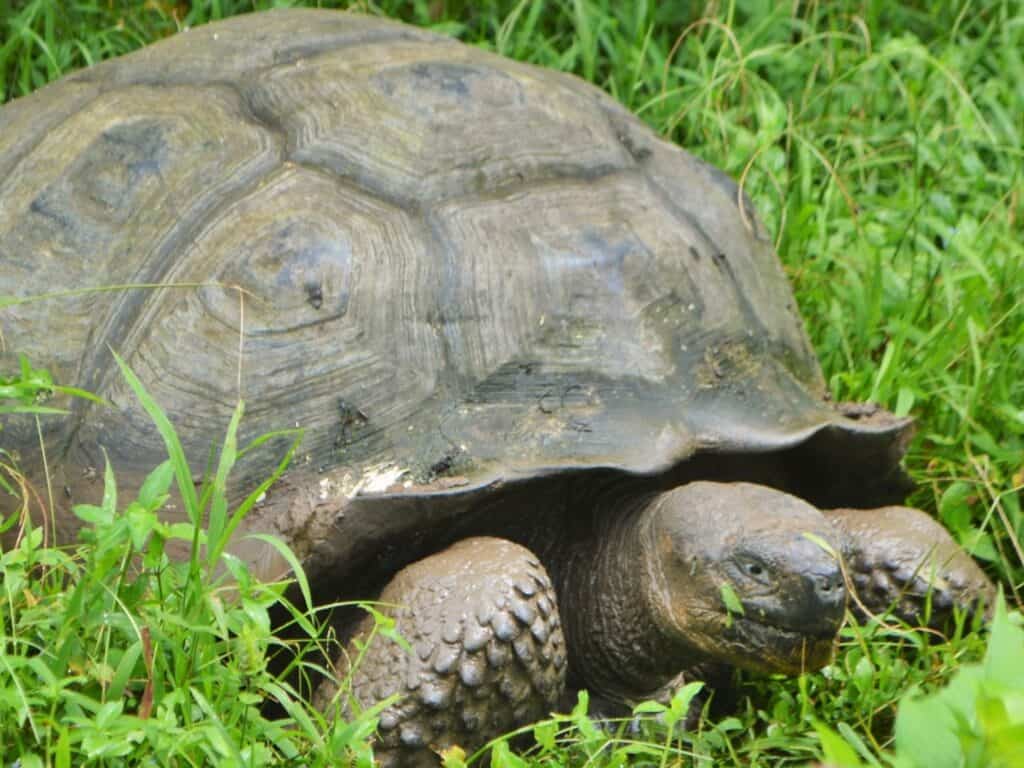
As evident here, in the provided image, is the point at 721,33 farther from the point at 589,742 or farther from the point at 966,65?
the point at 589,742

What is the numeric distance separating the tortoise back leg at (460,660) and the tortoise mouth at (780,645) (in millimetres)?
355

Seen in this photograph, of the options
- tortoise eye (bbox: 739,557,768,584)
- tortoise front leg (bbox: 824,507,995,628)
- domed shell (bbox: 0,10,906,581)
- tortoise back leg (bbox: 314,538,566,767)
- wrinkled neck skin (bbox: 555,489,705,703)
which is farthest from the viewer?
tortoise front leg (bbox: 824,507,995,628)

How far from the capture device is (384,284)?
10.5ft

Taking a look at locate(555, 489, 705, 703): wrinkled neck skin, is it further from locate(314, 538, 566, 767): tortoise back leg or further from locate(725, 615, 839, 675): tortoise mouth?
locate(314, 538, 566, 767): tortoise back leg

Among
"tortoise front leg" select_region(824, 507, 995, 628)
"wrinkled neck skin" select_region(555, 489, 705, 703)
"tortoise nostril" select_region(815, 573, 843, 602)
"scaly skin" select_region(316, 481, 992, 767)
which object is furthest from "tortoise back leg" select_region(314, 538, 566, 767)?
"tortoise front leg" select_region(824, 507, 995, 628)

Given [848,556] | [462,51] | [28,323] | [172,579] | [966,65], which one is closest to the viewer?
[172,579]

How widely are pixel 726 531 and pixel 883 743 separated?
518 millimetres

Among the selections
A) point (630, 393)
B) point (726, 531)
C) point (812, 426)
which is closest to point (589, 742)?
point (726, 531)

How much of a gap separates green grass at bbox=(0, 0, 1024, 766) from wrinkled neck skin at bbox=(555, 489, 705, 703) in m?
0.17

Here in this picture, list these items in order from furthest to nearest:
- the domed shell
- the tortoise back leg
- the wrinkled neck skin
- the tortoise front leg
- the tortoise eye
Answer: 1. the tortoise front leg
2. the wrinkled neck skin
3. the domed shell
4. the tortoise eye
5. the tortoise back leg

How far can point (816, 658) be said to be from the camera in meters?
3.09

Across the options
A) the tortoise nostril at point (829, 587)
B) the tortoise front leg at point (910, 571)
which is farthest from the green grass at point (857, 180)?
the tortoise nostril at point (829, 587)

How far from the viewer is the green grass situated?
3291 millimetres

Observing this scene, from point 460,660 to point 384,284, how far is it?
2.58ft
